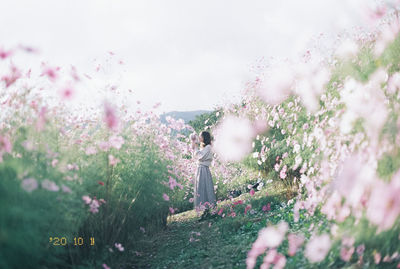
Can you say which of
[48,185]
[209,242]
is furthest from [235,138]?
[48,185]

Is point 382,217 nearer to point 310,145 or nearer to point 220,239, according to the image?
point 310,145

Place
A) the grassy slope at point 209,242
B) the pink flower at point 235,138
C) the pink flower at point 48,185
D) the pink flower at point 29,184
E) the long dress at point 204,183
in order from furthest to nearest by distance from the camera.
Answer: the pink flower at point 235,138 → the long dress at point 204,183 → the grassy slope at point 209,242 → the pink flower at point 48,185 → the pink flower at point 29,184

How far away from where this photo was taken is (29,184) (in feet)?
7.37

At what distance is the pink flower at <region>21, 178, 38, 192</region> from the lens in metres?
2.22

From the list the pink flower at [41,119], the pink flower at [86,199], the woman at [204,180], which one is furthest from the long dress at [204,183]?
the pink flower at [41,119]

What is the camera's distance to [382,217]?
6.36ft

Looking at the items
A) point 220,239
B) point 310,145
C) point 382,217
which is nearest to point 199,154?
point 220,239

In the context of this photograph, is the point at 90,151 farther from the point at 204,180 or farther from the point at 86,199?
the point at 204,180

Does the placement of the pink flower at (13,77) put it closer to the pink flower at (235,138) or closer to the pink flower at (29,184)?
the pink flower at (29,184)

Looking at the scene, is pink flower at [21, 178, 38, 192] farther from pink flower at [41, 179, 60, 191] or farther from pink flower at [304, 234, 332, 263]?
pink flower at [304, 234, 332, 263]

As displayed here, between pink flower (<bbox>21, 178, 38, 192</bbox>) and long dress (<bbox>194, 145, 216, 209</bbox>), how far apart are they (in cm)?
466

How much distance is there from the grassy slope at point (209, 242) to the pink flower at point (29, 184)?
2079 mm

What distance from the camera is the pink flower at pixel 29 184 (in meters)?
2.22

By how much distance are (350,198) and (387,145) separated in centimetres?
47
